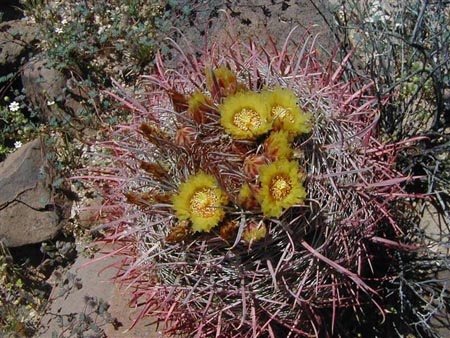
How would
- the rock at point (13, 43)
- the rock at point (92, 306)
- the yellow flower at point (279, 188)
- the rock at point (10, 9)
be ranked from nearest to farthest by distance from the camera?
the yellow flower at point (279, 188) < the rock at point (92, 306) < the rock at point (13, 43) < the rock at point (10, 9)

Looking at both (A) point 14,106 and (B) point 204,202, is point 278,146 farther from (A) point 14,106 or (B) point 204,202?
(A) point 14,106

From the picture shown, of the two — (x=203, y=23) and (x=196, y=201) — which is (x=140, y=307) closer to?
(x=196, y=201)

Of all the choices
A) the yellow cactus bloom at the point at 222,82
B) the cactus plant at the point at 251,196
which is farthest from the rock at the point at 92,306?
the yellow cactus bloom at the point at 222,82

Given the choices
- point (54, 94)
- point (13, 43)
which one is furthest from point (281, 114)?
point (13, 43)

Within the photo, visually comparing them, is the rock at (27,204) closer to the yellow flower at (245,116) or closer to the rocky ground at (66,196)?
the rocky ground at (66,196)

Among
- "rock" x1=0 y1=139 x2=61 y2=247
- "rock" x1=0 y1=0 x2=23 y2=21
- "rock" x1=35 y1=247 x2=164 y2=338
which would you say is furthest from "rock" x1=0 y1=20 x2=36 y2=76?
"rock" x1=35 y1=247 x2=164 y2=338

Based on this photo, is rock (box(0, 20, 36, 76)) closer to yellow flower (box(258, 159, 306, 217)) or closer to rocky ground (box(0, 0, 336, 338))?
rocky ground (box(0, 0, 336, 338))

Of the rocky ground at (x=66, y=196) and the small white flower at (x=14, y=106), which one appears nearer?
the rocky ground at (x=66, y=196)
